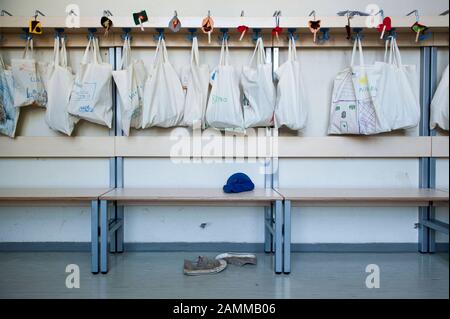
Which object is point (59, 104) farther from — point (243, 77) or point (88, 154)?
point (243, 77)

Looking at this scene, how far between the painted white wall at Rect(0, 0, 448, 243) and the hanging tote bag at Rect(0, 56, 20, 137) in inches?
4.5

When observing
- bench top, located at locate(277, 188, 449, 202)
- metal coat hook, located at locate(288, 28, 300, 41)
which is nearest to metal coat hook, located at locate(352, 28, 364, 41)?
metal coat hook, located at locate(288, 28, 300, 41)

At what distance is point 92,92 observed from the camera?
213cm

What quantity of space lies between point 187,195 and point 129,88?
0.75 m

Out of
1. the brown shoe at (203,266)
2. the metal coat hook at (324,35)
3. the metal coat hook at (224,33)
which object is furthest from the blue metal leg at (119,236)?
the metal coat hook at (324,35)

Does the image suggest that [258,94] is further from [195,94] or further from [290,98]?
[195,94]

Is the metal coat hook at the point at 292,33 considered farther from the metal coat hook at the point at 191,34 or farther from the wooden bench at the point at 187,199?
the wooden bench at the point at 187,199

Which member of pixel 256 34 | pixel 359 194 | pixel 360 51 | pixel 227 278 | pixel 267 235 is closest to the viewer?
pixel 227 278

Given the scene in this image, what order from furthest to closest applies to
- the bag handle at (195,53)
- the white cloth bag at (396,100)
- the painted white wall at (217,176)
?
the painted white wall at (217,176), the bag handle at (195,53), the white cloth bag at (396,100)

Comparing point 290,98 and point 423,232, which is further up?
point 290,98

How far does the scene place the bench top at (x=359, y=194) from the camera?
1.99 meters

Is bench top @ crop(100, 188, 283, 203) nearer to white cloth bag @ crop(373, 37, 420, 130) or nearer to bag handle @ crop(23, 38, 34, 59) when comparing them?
white cloth bag @ crop(373, 37, 420, 130)

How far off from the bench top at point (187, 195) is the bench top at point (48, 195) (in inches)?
3.8

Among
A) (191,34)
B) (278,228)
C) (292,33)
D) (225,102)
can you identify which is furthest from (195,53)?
(278,228)
